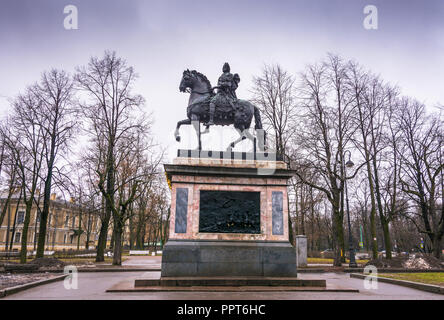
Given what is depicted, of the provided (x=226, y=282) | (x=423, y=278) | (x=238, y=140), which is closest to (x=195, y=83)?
(x=238, y=140)

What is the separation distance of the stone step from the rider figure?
19.4 ft

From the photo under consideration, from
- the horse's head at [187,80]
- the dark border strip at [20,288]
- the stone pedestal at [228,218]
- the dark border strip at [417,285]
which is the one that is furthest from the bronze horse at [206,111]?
the dark border strip at [417,285]

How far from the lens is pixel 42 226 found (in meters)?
24.3

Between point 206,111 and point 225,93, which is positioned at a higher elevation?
point 225,93

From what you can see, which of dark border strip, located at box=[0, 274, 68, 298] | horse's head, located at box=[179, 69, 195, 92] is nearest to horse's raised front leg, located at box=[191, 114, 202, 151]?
horse's head, located at box=[179, 69, 195, 92]

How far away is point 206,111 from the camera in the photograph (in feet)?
43.4

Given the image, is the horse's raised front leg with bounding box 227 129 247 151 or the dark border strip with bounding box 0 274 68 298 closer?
the dark border strip with bounding box 0 274 68 298

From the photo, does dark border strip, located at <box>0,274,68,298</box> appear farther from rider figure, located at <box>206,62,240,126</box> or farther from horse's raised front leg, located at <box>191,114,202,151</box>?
rider figure, located at <box>206,62,240,126</box>

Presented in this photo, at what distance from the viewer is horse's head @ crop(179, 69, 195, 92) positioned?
538 inches

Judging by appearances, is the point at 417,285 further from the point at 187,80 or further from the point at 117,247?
the point at 117,247

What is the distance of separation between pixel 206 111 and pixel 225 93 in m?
1.11

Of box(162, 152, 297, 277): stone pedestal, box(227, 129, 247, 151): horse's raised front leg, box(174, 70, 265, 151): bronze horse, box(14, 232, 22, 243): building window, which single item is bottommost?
box(14, 232, 22, 243): building window
